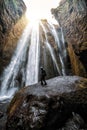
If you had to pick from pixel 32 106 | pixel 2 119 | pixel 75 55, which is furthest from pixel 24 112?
pixel 75 55

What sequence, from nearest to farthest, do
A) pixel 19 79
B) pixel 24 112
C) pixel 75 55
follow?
pixel 24 112, pixel 19 79, pixel 75 55

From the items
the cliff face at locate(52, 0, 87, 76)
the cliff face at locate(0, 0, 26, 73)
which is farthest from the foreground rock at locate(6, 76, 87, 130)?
the cliff face at locate(52, 0, 87, 76)

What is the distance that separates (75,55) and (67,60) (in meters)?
2.31

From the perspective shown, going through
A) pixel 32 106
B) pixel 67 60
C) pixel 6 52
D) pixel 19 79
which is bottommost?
pixel 32 106

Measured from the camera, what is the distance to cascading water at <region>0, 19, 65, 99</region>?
2144 centimetres

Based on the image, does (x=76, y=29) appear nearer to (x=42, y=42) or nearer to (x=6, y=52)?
(x=42, y=42)

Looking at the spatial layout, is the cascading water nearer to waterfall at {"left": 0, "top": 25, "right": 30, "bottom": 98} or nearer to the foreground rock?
waterfall at {"left": 0, "top": 25, "right": 30, "bottom": 98}

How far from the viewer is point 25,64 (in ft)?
79.1

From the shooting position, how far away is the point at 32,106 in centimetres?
1007

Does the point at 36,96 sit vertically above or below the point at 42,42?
below

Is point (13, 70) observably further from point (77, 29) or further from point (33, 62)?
point (77, 29)

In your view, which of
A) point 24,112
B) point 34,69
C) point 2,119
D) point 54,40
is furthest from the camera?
point 54,40

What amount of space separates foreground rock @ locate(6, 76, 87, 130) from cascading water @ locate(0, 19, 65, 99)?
897 cm

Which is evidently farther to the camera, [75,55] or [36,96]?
[75,55]
